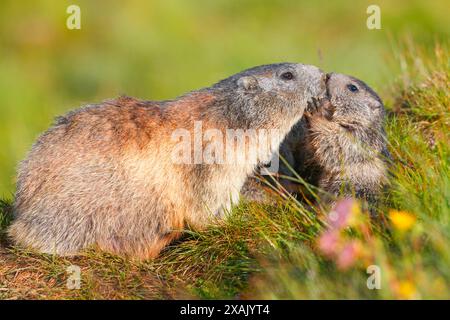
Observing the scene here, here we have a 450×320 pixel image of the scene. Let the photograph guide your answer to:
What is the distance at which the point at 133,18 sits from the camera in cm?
2042

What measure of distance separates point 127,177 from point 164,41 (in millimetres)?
12987

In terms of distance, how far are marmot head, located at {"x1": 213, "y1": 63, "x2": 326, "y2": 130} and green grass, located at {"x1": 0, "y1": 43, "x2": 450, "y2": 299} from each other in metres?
0.97

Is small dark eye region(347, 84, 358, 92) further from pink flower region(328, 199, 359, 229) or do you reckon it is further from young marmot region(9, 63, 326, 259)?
pink flower region(328, 199, 359, 229)

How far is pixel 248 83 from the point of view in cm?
812

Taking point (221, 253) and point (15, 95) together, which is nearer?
point (221, 253)

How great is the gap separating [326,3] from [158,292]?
16.7 meters

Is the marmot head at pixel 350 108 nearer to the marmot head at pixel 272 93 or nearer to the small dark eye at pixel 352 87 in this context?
the small dark eye at pixel 352 87

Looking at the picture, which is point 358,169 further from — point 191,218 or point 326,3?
point 326,3

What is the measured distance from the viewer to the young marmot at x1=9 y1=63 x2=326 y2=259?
7355 millimetres

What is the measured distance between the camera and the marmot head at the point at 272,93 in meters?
8.02

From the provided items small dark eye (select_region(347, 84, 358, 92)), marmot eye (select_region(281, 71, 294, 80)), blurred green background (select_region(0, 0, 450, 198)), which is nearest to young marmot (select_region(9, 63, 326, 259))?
marmot eye (select_region(281, 71, 294, 80))

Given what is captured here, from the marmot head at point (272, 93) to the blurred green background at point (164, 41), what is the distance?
970 cm

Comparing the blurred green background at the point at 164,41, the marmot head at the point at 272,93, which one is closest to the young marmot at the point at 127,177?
the marmot head at the point at 272,93
